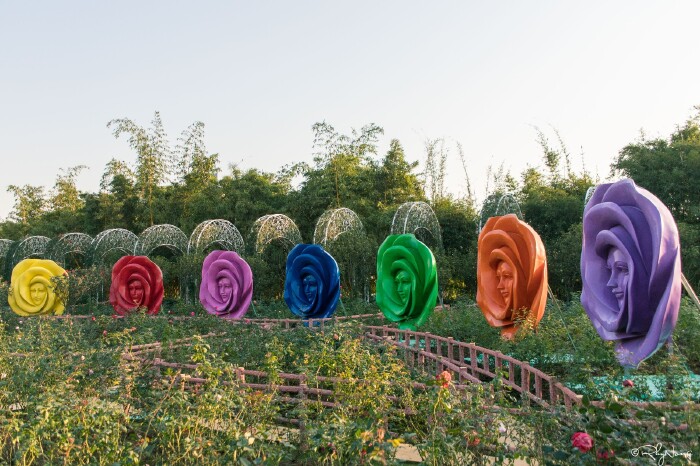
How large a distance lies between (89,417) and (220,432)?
2.82 feet

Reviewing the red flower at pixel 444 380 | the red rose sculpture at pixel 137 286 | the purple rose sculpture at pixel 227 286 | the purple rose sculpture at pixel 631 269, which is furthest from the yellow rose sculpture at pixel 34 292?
the red flower at pixel 444 380

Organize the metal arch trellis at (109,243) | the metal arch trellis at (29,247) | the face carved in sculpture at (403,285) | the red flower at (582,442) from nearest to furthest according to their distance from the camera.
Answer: the red flower at (582,442) < the face carved in sculpture at (403,285) < the metal arch trellis at (109,243) < the metal arch trellis at (29,247)

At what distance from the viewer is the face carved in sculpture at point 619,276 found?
19.1ft

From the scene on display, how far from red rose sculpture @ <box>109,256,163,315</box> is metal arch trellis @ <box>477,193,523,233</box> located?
749 cm

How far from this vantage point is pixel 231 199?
918 inches

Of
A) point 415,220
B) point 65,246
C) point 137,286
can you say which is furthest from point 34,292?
→ point 415,220

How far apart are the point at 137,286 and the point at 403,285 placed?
670 centimetres

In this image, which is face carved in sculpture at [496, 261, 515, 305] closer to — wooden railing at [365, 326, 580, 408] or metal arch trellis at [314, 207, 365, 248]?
wooden railing at [365, 326, 580, 408]

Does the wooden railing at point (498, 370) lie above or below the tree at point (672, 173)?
below

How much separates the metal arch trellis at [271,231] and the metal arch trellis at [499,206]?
5434 millimetres

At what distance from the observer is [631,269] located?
5.61m

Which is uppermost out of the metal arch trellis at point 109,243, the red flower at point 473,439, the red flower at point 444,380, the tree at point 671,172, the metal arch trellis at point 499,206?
the tree at point 671,172

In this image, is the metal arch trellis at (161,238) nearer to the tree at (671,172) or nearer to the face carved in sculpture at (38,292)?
the face carved in sculpture at (38,292)

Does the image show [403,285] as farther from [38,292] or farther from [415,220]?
[38,292]
